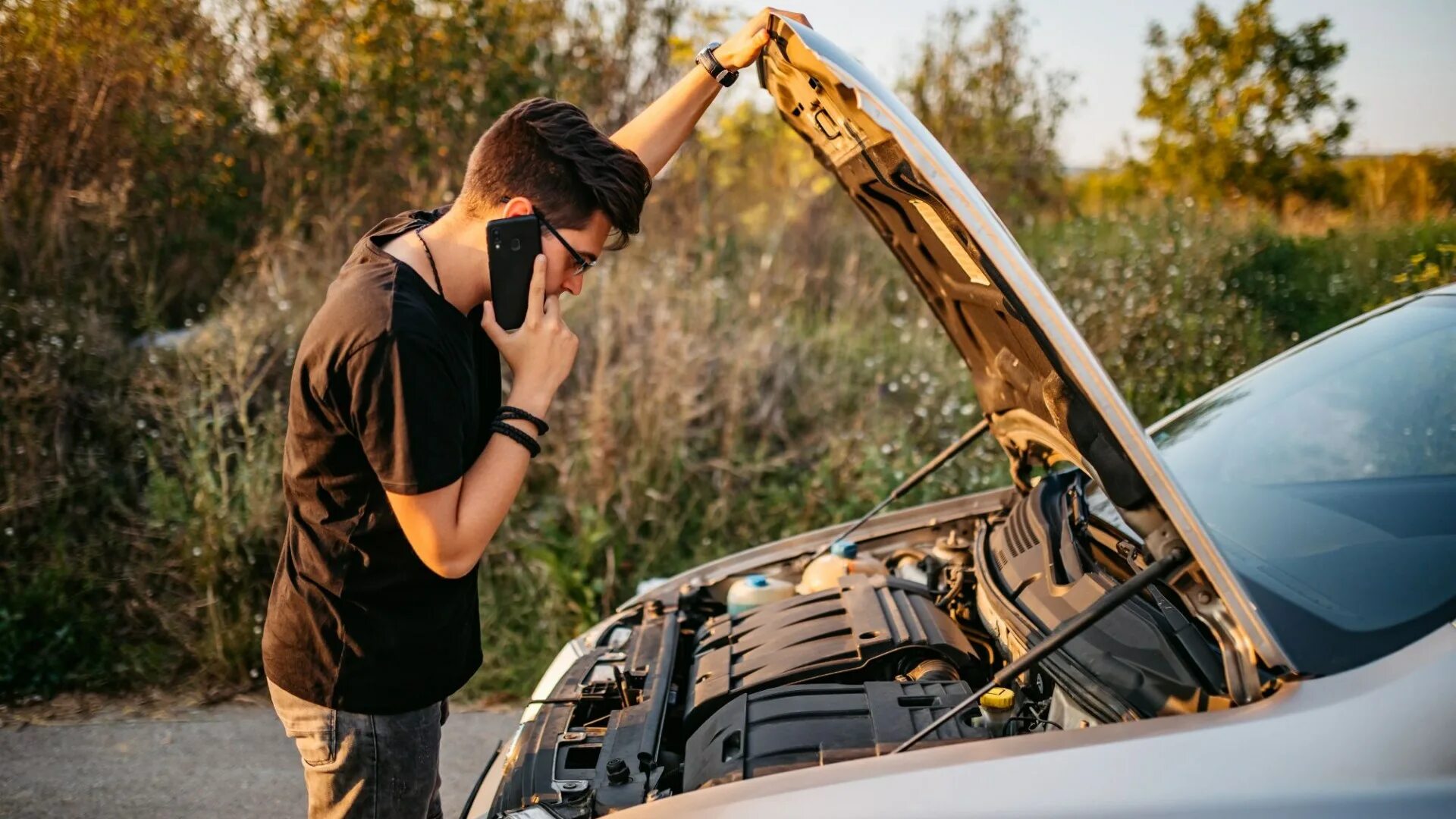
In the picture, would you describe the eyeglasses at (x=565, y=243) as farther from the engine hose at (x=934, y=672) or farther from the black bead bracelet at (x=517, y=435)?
the engine hose at (x=934, y=672)

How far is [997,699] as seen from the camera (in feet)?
6.30

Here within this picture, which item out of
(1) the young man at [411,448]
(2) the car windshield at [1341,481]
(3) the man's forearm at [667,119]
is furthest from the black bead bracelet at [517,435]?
(2) the car windshield at [1341,481]

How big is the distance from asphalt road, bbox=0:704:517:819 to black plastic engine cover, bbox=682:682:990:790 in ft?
4.75

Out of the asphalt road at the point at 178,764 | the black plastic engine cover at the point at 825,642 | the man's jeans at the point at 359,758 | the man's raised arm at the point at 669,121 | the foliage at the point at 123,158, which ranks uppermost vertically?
the foliage at the point at 123,158

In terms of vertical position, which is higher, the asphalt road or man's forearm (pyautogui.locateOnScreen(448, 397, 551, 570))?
man's forearm (pyautogui.locateOnScreen(448, 397, 551, 570))

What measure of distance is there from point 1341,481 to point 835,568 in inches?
49.7

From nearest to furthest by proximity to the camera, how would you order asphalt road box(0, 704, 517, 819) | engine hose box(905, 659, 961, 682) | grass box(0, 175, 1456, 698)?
1. engine hose box(905, 659, 961, 682)
2. asphalt road box(0, 704, 517, 819)
3. grass box(0, 175, 1456, 698)

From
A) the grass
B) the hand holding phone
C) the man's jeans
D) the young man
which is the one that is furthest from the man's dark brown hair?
the grass

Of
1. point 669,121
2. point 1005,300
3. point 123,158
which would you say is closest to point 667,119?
point 669,121

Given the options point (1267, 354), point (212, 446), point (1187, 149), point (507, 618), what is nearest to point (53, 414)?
point (212, 446)

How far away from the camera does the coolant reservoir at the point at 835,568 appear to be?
9.45ft

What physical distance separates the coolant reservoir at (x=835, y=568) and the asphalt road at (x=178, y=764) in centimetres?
107

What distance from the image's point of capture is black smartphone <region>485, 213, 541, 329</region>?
181cm

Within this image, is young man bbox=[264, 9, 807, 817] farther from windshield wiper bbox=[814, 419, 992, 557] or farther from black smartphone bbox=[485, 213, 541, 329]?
windshield wiper bbox=[814, 419, 992, 557]
